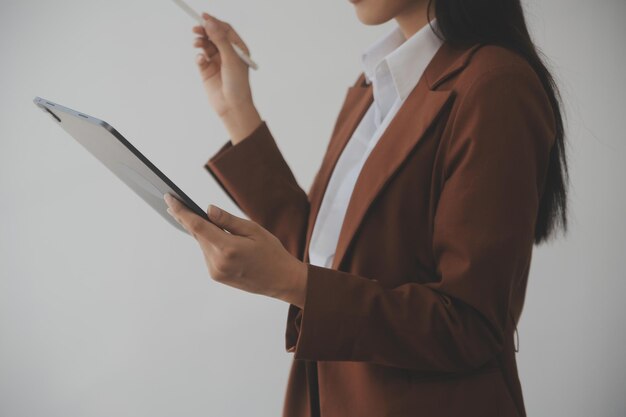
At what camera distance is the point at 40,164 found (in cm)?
153

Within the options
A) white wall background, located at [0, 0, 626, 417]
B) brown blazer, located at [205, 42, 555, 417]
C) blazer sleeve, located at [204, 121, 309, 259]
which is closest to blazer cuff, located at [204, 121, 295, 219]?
blazer sleeve, located at [204, 121, 309, 259]

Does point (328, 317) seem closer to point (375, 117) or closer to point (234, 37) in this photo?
point (375, 117)

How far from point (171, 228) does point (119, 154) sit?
36.6 inches

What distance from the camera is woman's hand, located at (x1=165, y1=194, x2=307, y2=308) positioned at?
0.57 metres

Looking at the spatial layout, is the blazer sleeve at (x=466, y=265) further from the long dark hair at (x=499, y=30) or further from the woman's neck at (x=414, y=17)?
the woman's neck at (x=414, y=17)

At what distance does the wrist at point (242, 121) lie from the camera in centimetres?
95

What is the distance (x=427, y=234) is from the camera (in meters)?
0.69

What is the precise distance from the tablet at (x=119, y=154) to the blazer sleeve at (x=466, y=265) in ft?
0.55

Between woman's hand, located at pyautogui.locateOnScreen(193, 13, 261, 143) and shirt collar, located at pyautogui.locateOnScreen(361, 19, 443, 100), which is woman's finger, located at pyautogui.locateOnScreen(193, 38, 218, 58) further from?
shirt collar, located at pyautogui.locateOnScreen(361, 19, 443, 100)

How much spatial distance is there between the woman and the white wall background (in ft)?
2.51

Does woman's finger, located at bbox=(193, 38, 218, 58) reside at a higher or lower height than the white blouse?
higher

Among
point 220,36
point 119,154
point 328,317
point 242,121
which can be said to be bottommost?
point 328,317

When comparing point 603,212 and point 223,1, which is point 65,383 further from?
point 603,212

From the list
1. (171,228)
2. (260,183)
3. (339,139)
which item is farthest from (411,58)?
(171,228)
